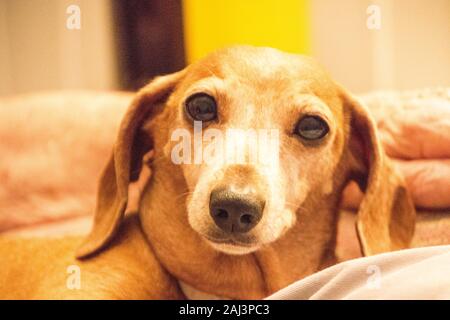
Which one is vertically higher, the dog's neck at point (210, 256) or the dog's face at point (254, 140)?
the dog's face at point (254, 140)

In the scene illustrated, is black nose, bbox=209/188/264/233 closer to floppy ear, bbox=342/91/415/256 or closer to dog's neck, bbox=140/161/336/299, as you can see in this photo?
dog's neck, bbox=140/161/336/299

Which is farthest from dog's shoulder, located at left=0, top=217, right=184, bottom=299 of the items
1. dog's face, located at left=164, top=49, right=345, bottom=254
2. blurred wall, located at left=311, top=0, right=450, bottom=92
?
blurred wall, located at left=311, top=0, right=450, bottom=92

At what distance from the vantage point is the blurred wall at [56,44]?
1.26 metres

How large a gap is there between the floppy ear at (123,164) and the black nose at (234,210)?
28 cm

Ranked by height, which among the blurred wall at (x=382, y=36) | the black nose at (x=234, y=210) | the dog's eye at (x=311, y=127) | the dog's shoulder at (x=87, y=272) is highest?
the blurred wall at (x=382, y=36)

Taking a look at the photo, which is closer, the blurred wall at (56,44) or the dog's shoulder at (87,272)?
the dog's shoulder at (87,272)

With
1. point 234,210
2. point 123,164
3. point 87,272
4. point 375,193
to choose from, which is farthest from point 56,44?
point 375,193

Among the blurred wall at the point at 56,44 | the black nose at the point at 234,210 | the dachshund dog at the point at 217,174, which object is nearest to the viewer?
the black nose at the point at 234,210

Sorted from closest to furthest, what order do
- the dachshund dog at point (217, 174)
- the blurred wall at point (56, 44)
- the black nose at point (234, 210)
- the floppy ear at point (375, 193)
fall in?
the black nose at point (234, 210) → the dachshund dog at point (217, 174) → the floppy ear at point (375, 193) → the blurred wall at point (56, 44)

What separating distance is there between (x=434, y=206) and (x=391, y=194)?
158mm

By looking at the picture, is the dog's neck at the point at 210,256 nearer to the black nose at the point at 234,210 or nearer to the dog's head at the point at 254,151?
the dog's head at the point at 254,151

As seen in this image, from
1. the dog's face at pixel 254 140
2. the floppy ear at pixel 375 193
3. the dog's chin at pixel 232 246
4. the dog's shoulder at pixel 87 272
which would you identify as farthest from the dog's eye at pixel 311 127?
the dog's shoulder at pixel 87 272

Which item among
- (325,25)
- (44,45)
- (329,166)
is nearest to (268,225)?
(329,166)
